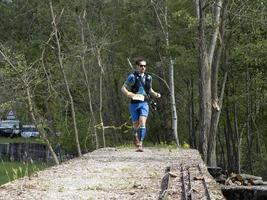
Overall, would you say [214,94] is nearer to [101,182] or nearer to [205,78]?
[205,78]

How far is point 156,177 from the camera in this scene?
9.67 meters

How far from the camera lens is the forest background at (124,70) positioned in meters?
27.7

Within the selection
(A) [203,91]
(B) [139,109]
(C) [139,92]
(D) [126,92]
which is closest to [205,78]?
(A) [203,91]

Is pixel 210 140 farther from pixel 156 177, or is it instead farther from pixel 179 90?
pixel 179 90

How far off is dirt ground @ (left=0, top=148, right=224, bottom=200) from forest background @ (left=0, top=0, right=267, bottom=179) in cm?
829

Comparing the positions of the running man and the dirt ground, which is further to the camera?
the running man

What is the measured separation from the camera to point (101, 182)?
9156 mm

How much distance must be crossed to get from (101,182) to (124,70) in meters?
37.9

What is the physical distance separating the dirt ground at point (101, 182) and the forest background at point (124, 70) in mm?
8291

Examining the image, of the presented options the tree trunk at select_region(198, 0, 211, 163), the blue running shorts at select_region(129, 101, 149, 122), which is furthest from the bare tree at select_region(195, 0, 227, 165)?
the blue running shorts at select_region(129, 101, 149, 122)

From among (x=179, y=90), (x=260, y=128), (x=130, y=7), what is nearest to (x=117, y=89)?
(x=179, y=90)

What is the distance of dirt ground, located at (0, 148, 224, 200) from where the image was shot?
7809mm

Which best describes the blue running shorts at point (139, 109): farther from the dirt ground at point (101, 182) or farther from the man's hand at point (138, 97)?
the dirt ground at point (101, 182)

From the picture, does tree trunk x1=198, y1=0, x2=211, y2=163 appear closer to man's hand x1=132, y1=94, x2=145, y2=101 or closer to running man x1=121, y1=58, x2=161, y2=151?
running man x1=121, y1=58, x2=161, y2=151
